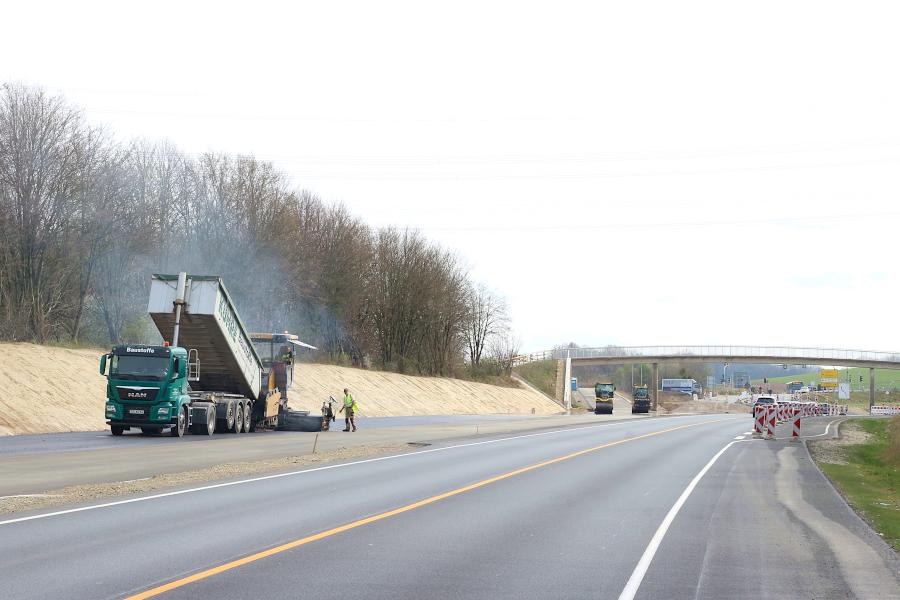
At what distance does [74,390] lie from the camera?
40469 mm

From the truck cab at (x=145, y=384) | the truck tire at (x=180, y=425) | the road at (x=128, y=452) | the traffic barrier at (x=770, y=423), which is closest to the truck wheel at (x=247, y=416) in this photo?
the road at (x=128, y=452)

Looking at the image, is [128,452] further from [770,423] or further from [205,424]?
[770,423]

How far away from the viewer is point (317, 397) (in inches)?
2452

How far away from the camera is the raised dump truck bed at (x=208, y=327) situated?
1240 inches

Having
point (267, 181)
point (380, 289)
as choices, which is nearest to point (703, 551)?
point (267, 181)

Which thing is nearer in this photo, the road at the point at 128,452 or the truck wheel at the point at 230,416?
the road at the point at 128,452

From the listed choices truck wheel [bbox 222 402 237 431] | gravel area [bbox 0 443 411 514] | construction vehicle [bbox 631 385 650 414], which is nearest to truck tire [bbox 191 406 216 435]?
truck wheel [bbox 222 402 237 431]

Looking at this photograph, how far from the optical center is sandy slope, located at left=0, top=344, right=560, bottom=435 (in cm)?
3622

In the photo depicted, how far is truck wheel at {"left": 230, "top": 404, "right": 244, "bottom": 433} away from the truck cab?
370 cm

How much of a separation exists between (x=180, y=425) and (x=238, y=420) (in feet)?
11.7

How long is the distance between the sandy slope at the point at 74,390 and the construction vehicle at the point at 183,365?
485 centimetres

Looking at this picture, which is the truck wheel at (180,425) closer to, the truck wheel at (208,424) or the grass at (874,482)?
the truck wheel at (208,424)

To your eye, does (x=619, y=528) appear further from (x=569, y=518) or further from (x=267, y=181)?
(x=267, y=181)

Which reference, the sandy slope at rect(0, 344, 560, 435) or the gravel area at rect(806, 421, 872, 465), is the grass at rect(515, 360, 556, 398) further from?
the gravel area at rect(806, 421, 872, 465)
